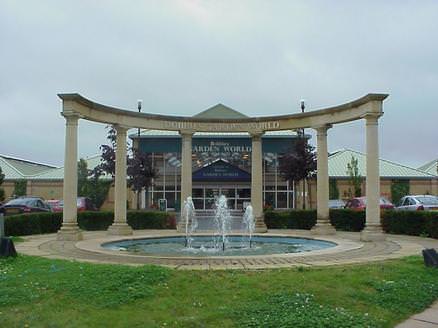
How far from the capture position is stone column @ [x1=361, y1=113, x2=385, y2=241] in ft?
56.5

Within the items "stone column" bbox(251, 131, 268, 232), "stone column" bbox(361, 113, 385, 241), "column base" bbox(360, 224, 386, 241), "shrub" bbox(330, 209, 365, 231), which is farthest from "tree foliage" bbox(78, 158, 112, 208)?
"column base" bbox(360, 224, 386, 241)

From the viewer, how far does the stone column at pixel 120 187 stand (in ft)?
66.1

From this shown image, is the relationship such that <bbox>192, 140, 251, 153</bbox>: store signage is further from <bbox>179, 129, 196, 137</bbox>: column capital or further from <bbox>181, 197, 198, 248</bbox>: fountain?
<bbox>179, 129, 196, 137</bbox>: column capital

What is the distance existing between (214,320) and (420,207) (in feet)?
67.8

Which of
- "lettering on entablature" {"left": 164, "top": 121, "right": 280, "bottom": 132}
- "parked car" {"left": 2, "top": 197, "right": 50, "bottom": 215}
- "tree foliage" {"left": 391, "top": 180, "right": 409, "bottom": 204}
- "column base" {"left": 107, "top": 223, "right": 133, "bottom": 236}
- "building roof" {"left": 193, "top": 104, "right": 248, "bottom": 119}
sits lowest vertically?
"column base" {"left": 107, "top": 223, "right": 133, "bottom": 236}

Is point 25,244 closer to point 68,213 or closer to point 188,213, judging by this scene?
point 68,213

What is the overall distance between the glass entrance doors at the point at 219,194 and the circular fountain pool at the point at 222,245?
98.0 ft

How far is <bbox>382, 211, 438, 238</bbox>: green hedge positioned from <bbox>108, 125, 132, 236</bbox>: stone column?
35.5 ft

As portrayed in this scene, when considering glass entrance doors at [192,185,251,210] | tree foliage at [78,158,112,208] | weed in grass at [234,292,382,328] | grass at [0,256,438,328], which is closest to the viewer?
weed in grass at [234,292,382,328]

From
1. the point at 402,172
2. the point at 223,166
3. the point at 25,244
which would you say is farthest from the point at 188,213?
the point at 402,172

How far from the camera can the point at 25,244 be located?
50.8 ft

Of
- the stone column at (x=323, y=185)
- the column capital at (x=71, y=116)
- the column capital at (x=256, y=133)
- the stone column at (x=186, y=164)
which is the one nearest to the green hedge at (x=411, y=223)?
the stone column at (x=323, y=185)

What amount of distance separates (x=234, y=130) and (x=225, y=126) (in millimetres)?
443

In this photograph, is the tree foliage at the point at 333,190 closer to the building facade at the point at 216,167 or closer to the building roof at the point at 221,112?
the building facade at the point at 216,167
